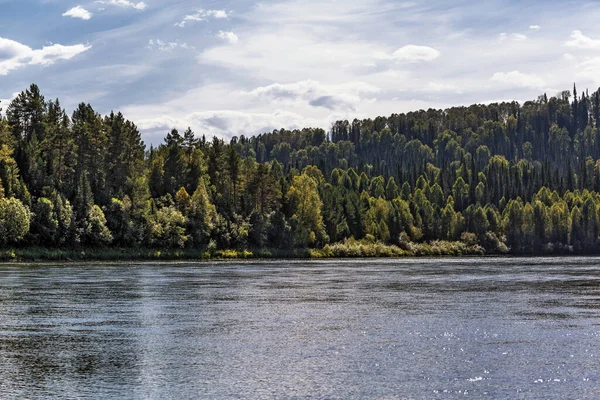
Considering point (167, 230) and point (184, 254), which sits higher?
point (167, 230)

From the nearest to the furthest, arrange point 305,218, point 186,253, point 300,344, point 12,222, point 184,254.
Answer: point 300,344, point 12,222, point 184,254, point 186,253, point 305,218

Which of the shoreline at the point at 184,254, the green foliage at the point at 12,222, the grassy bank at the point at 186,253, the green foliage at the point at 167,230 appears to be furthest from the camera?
the green foliage at the point at 167,230

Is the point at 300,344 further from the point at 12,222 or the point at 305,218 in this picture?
the point at 305,218

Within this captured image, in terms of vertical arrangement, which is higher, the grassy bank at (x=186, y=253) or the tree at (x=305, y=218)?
the tree at (x=305, y=218)

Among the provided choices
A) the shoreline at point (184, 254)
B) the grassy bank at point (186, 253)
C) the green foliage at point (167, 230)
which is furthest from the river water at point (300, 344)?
the green foliage at point (167, 230)

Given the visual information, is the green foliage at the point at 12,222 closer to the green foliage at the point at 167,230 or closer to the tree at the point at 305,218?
the green foliage at the point at 167,230

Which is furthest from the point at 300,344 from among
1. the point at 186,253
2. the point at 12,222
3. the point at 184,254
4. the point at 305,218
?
the point at 305,218

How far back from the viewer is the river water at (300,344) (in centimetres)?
2722

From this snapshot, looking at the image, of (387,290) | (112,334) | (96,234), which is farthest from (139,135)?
(112,334)

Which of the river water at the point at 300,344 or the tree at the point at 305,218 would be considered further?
the tree at the point at 305,218

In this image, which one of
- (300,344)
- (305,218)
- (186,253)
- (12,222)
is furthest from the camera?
(305,218)

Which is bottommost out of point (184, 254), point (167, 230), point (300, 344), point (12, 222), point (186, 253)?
point (184, 254)

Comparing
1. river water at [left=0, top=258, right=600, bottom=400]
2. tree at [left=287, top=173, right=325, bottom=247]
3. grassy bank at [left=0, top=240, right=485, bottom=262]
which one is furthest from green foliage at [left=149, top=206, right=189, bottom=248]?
river water at [left=0, top=258, right=600, bottom=400]

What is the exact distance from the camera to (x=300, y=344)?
36.6 meters
